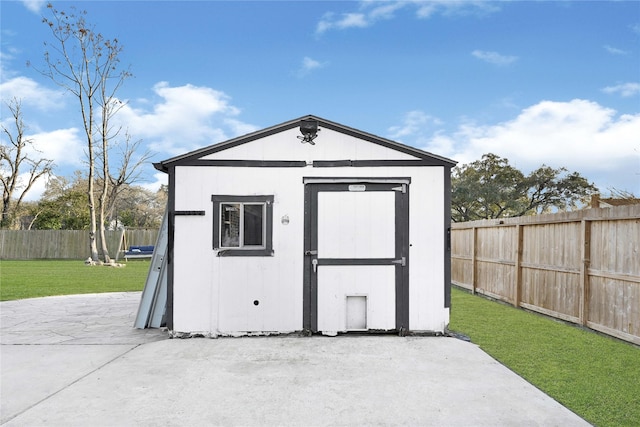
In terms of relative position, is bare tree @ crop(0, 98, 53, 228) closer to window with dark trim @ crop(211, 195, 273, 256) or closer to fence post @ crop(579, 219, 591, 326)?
window with dark trim @ crop(211, 195, 273, 256)

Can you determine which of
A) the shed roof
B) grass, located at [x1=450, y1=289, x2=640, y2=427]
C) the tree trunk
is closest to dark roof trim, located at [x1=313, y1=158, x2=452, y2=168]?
the shed roof

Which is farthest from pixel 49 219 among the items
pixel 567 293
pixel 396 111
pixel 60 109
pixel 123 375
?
pixel 567 293

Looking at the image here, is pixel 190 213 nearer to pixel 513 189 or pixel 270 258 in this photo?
pixel 270 258

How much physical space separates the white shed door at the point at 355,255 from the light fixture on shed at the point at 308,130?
2.11 ft

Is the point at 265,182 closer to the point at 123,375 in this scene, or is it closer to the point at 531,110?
the point at 123,375

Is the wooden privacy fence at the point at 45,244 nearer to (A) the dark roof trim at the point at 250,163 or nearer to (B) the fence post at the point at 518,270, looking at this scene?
(A) the dark roof trim at the point at 250,163

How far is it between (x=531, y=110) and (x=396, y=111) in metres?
8.63

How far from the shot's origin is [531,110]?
1977cm

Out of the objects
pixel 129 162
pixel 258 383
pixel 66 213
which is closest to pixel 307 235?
pixel 258 383

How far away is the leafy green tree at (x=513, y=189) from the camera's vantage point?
2644 centimetres

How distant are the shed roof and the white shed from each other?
1cm

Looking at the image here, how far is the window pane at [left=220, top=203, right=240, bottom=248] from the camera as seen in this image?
5.87 meters

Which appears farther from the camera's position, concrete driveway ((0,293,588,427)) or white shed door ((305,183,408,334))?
white shed door ((305,183,408,334))

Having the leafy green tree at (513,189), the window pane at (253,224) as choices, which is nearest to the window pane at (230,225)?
the window pane at (253,224)
